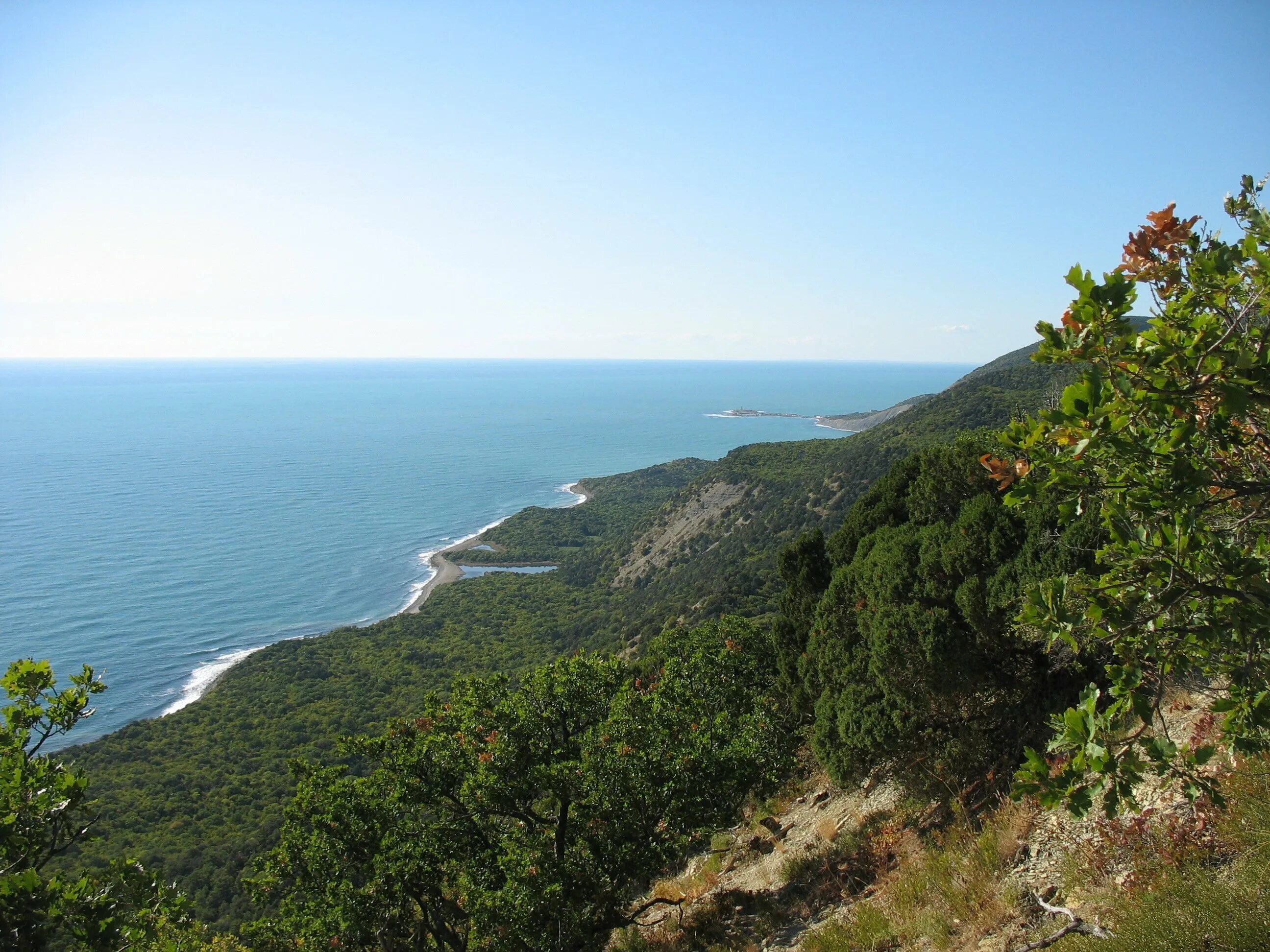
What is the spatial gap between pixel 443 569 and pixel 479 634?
20400 mm

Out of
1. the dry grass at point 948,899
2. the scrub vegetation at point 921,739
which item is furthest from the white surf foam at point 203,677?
the dry grass at point 948,899

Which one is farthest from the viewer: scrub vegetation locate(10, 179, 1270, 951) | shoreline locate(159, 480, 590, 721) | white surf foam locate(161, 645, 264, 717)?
shoreline locate(159, 480, 590, 721)

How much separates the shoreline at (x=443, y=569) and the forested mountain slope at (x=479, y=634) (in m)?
2.04

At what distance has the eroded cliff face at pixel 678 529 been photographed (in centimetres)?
6531

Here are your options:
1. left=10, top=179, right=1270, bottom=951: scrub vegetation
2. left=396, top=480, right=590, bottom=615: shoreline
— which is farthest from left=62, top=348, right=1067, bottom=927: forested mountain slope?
left=10, top=179, right=1270, bottom=951: scrub vegetation

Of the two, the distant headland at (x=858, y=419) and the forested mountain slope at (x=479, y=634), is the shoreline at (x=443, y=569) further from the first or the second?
the distant headland at (x=858, y=419)

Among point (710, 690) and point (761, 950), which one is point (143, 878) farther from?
point (710, 690)

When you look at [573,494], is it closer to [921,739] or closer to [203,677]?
[203,677]

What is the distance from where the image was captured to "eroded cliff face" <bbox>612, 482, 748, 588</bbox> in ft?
214

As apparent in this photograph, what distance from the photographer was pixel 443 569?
247ft

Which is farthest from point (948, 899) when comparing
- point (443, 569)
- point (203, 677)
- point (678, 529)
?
point (443, 569)

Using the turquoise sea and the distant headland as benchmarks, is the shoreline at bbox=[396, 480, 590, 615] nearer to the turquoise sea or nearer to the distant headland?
the turquoise sea

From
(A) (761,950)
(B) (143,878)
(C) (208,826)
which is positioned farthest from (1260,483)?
(C) (208,826)

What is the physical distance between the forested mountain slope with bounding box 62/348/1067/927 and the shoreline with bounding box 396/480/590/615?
204cm
